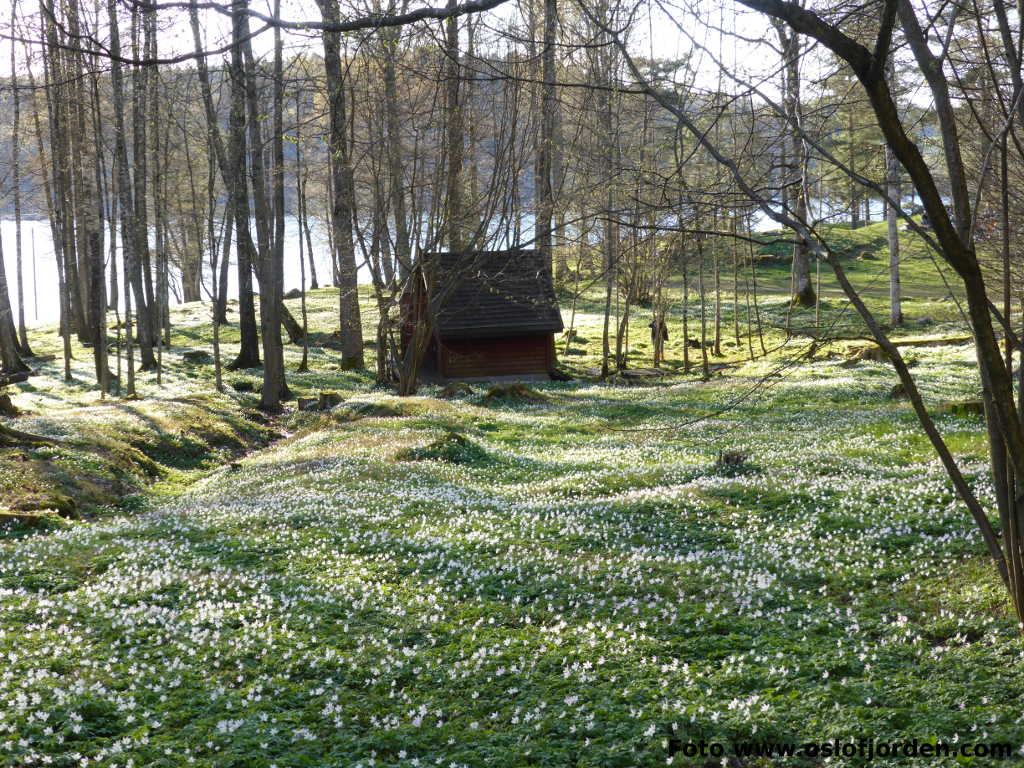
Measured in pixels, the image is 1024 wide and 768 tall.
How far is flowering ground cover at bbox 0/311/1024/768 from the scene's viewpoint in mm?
6371

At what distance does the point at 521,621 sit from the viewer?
9055mm

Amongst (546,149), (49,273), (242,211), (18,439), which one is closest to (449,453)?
(18,439)

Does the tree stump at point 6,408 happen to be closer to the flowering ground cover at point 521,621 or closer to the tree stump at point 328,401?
the tree stump at point 328,401

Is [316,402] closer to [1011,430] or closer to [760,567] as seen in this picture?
[760,567]

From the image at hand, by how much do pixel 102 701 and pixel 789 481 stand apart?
11.3 meters

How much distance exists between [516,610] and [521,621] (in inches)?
12.3

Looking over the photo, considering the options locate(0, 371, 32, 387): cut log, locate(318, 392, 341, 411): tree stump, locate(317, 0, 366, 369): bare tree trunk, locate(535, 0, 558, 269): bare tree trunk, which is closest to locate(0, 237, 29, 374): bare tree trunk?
locate(0, 371, 32, 387): cut log

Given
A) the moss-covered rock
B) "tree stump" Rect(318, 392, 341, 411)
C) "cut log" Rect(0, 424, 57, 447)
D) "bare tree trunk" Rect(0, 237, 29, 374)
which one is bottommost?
the moss-covered rock

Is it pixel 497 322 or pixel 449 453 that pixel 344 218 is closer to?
pixel 497 322

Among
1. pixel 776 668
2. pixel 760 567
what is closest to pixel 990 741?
pixel 776 668

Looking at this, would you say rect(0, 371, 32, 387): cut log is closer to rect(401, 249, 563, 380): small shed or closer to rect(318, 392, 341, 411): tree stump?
rect(318, 392, 341, 411): tree stump

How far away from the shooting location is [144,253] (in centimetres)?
3781

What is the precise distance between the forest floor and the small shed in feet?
72.9

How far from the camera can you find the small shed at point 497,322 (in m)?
41.8
